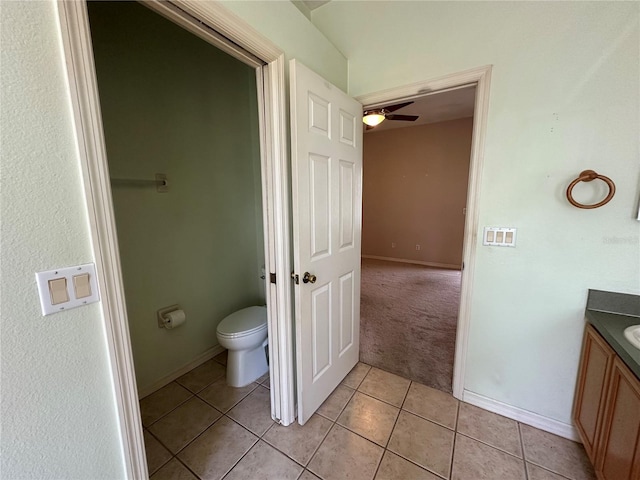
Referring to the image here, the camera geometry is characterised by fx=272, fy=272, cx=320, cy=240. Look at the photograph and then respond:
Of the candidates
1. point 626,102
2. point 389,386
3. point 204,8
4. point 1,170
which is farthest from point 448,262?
point 1,170

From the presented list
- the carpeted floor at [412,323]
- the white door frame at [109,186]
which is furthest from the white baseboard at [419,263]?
the white door frame at [109,186]

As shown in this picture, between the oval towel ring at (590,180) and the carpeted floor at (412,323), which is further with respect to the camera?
the carpeted floor at (412,323)

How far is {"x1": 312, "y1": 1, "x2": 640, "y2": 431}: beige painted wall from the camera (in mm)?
1289

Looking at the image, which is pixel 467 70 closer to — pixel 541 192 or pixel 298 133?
pixel 541 192

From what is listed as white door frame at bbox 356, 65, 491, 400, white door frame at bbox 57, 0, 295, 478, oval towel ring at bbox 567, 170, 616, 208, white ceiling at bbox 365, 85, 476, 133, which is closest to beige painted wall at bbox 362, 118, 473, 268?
white ceiling at bbox 365, 85, 476, 133

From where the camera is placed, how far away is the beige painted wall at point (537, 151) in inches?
50.8

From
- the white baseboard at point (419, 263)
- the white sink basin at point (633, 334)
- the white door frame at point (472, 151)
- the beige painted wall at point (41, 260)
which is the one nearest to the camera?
the beige painted wall at point (41, 260)

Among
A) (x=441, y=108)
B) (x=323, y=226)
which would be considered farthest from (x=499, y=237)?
(x=441, y=108)

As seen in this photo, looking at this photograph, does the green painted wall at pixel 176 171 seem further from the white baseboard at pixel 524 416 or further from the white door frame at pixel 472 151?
the white baseboard at pixel 524 416

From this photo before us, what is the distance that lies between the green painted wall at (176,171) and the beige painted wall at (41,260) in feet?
3.46

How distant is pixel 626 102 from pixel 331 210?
4.85ft

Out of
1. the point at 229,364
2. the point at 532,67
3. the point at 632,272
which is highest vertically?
the point at 532,67

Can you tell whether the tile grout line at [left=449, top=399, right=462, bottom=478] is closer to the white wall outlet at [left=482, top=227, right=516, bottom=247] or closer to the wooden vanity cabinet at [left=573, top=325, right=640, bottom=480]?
the wooden vanity cabinet at [left=573, top=325, right=640, bottom=480]

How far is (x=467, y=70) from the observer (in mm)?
1547
